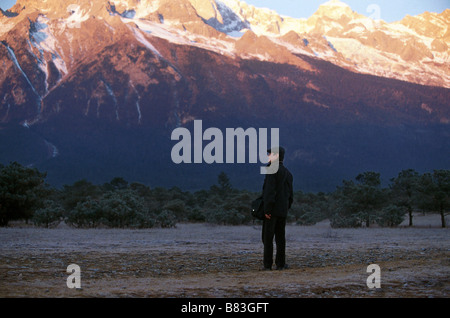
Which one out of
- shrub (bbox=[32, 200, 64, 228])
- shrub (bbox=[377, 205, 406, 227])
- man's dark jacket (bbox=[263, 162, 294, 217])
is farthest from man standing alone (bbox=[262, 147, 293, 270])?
shrub (bbox=[377, 205, 406, 227])

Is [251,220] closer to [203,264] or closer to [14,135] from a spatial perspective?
[203,264]

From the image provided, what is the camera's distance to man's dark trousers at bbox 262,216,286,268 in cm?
885

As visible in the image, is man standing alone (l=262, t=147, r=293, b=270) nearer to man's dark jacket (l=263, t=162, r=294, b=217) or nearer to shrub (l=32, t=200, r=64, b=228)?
man's dark jacket (l=263, t=162, r=294, b=217)

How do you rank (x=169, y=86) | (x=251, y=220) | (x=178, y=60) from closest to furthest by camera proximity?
(x=251, y=220), (x=169, y=86), (x=178, y=60)

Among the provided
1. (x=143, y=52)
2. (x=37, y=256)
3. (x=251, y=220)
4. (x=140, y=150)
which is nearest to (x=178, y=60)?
(x=143, y=52)

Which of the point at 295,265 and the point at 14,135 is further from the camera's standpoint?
the point at 14,135

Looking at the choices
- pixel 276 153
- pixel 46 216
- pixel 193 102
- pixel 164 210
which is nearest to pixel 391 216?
pixel 164 210

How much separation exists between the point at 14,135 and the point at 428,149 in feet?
263

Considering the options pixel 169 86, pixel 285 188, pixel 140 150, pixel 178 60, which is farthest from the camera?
pixel 178 60

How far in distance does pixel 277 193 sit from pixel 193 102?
4063 inches

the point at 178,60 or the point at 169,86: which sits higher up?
the point at 178,60

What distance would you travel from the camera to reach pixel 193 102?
365 feet

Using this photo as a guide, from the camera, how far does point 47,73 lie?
404ft

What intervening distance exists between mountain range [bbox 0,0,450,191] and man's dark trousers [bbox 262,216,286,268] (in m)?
69.8
